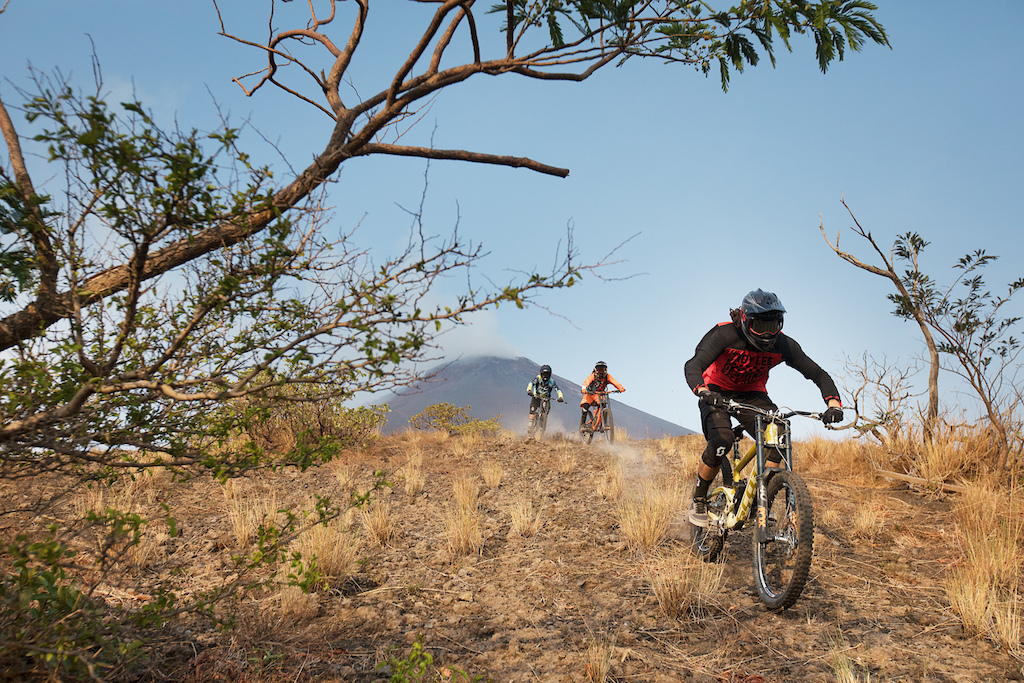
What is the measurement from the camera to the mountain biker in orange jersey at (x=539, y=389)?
47.6ft

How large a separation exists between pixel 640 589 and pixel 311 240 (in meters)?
3.60

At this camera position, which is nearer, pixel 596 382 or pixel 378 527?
pixel 378 527

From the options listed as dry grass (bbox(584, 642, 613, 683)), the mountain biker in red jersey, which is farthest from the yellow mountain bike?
dry grass (bbox(584, 642, 613, 683))

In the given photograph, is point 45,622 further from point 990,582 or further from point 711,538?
point 990,582

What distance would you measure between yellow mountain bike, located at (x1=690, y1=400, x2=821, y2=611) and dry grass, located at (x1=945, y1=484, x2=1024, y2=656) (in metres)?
1.02

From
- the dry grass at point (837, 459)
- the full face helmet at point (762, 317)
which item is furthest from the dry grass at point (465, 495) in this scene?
the dry grass at point (837, 459)

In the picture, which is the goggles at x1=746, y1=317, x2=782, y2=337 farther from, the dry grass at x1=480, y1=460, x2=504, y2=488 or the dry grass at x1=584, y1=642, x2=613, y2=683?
the dry grass at x1=480, y1=460, x2=504, y2=488

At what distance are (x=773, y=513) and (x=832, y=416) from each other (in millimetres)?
831

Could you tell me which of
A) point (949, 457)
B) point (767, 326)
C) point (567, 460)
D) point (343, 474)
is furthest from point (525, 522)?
point (949, 457)

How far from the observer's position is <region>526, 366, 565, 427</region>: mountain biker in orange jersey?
14.5 m

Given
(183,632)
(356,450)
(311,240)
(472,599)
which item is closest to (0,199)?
(311,240)

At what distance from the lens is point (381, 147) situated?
3496mm

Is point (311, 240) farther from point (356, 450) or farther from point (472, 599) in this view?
point (356, 450)

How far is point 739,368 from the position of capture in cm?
510
